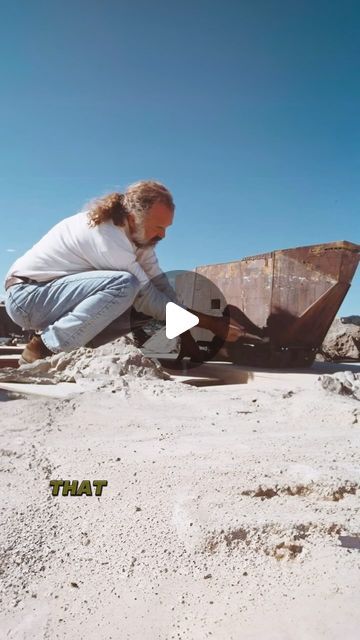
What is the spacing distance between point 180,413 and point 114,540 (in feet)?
2.73

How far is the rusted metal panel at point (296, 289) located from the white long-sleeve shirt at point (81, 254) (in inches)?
38.8

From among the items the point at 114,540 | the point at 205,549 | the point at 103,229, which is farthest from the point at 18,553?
the point at 103,229

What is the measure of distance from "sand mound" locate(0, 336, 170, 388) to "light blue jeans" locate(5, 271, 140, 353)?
0.16 meters

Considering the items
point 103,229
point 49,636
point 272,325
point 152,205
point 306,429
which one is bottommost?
point 49,636

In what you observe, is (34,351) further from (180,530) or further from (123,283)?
(180,530)

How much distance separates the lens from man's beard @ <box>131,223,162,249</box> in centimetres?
291

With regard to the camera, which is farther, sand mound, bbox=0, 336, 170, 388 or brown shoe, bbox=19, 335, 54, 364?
brown shoe, bbox=19, 335, 54, 364

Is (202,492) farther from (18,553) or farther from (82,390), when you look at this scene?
(82,390)

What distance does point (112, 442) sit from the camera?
4.62 feet

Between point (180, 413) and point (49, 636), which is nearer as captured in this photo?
point (49, 636)

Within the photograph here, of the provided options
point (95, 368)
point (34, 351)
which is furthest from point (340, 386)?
point (34, 351)
